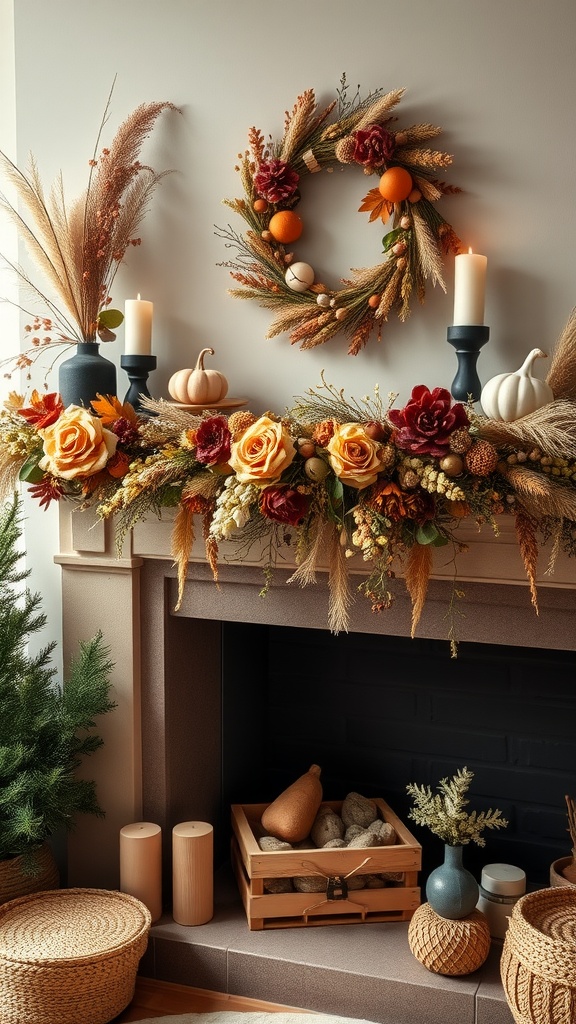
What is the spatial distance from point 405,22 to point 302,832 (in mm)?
1857

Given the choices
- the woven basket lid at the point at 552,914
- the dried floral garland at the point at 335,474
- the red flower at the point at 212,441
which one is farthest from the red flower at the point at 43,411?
the woven basket lid at the point at 552,914

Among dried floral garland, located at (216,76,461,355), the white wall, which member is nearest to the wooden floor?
the white wall

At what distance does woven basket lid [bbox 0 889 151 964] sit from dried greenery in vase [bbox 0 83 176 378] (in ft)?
4.10

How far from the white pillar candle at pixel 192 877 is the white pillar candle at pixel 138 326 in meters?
1.14

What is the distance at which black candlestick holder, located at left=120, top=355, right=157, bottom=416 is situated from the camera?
222cm

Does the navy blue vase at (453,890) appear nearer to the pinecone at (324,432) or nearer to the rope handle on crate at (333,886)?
the rope handle on crate at (333,886)

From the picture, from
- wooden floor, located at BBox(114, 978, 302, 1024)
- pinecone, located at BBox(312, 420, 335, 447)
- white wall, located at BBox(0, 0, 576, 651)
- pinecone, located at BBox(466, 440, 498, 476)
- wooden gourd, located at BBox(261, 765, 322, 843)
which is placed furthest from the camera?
wooden gourd, located at BBox(261, 765, 322, 843)

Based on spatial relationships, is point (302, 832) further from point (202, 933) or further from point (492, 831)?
point (492, 831)

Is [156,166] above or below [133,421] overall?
above

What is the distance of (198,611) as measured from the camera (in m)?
2.24

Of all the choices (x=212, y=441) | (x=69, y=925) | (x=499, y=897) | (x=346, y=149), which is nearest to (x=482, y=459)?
(x=212, y=441)

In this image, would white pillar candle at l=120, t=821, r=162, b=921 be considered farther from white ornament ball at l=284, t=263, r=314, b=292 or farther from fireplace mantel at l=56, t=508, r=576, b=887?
white ornament ball at l=284, t=263, r=314, b=292

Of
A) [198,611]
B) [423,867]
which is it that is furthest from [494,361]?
[423,867]

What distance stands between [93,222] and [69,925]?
1576mm
